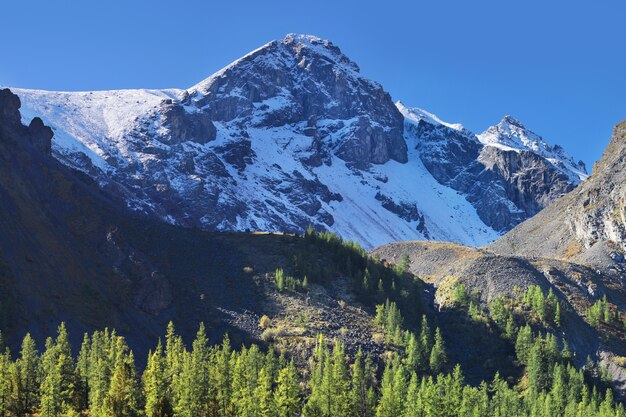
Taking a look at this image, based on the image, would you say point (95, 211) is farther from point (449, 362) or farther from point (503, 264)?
point (503, 264)

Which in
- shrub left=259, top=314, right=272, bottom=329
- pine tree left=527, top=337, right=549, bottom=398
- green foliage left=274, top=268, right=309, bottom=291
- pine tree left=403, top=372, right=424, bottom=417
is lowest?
pine tree left=403, top=372, right=424, bottom=417

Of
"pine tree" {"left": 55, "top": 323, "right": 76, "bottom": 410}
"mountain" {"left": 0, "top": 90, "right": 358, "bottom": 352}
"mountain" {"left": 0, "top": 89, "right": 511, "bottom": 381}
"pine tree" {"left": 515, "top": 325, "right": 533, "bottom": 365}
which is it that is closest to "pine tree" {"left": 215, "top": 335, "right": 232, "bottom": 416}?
"pine tree" {"left": 55, "top": 323, "right": 76, "bottom": 410}

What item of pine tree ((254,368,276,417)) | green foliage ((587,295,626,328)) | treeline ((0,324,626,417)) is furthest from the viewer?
green foliage ((587,295,626,328))

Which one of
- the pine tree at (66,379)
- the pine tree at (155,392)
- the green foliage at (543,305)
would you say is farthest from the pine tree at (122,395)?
the green foliage at (543,305)

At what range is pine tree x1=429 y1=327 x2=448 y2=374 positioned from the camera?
13325 cm

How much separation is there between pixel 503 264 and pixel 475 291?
39.4 ft

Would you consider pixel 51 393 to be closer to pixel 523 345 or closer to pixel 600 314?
pixel 523 345

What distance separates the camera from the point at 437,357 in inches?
5290

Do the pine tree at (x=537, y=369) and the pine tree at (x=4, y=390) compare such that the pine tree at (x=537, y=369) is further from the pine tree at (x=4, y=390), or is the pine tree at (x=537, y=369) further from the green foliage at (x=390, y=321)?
the pine tree at (x=4, y=390)

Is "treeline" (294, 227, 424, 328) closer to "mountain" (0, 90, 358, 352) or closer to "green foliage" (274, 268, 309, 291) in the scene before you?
"green foliage" (274, 268, 309, 291)

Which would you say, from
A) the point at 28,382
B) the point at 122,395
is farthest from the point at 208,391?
the point at 28,382

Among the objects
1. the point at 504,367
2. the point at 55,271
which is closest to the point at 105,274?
the point at 55,271

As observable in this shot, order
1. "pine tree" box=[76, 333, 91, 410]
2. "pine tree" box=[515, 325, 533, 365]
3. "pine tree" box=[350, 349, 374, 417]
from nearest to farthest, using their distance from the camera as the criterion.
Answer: "pine tree" box=[76, 333, 91, 410] → "pine tree" box=[350, 349, 374, 417] → "pine tree" box=[515, 325, 533, 365]

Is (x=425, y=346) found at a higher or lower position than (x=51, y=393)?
higher
